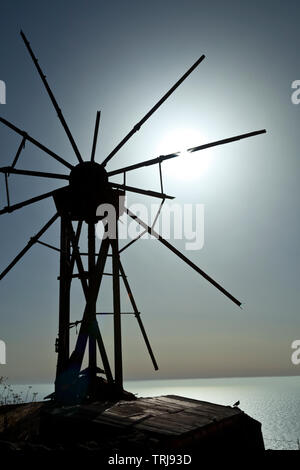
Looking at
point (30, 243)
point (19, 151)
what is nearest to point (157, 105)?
point (19, 151)

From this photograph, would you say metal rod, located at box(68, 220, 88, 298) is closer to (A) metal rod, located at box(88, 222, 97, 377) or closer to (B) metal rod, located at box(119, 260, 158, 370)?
(A) metal rod, located at box(88, 222, 97, 377)

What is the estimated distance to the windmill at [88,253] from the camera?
11305 mm

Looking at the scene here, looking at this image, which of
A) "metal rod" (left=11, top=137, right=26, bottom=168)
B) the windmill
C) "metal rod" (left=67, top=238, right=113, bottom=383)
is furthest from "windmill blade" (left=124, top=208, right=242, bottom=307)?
"metal rod" (left=11, top=137, right=26, bottom=168)

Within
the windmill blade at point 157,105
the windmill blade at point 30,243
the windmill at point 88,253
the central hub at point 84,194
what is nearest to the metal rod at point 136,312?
the windmill at point 88,253

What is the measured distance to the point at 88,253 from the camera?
1280 centimetres

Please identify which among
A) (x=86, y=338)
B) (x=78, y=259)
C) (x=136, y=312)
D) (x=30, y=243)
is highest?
(x=30, y=243)

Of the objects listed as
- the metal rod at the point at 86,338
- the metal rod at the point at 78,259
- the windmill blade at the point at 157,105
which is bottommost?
the metal rod at the point at 86,338

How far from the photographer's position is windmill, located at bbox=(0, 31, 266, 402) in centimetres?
1130

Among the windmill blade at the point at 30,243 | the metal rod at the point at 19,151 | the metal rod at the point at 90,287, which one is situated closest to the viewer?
the windmill blade at the point at 30,243

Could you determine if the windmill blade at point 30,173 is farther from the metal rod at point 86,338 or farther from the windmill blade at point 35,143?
the metal rod at point 86,338

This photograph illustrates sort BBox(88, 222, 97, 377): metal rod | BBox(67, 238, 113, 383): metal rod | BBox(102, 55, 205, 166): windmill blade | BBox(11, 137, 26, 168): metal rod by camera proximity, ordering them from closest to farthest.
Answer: BBox(67, 238, 113, 383): metal rod, BBox(88, 222, 97, 377): metal rod, BBox(11, 137, 26, 168): metal rod, BBox(102, 55, 205, 166): windmill blade

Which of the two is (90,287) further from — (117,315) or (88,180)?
(88,180)
